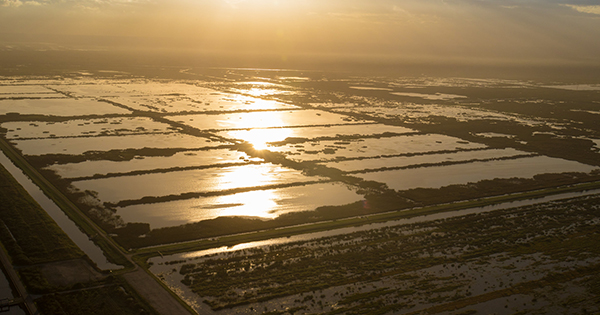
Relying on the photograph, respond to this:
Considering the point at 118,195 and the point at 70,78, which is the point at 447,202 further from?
the point at 70,78

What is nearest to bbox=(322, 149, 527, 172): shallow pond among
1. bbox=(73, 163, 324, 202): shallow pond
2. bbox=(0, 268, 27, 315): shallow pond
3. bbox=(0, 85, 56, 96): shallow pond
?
bbox=(73, 163, 324, 202): shallow pond

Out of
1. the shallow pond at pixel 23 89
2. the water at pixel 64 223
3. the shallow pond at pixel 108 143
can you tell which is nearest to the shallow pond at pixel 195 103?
the shallow pond at pixel 23 89

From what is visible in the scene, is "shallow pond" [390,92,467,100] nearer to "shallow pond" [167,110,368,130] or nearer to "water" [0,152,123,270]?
"shallow pond" [167,110,368,130]

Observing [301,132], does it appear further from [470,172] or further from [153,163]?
[470,172]

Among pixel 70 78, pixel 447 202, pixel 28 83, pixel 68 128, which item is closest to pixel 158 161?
pixel 68 128

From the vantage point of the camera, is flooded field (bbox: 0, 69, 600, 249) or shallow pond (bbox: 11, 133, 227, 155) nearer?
flooded field (bbox: 0, 69, 600, 249)

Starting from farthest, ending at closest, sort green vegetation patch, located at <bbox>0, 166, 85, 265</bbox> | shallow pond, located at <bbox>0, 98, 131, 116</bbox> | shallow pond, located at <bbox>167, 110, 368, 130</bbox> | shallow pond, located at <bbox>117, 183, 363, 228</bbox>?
shallow pond, located at <bbox>0, 98, 131, 116</bbox> → shallow pond, located at <bbox>167, 110, 368, 130</bbox> → shallow pond, located at <bbox>117, 183, 363, 228</bbox> → green vegetation patch, located at <bbox>0, 166, 85, 265</bbox>

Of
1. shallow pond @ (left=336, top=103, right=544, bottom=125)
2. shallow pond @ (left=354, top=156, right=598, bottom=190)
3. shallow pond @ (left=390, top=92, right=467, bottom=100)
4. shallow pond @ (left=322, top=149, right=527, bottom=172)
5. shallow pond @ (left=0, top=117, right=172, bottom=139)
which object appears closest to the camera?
shallow pond @ (left=354, top=156, right=598, bottom=190)
